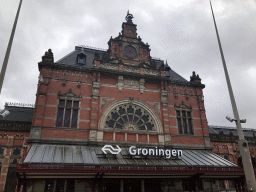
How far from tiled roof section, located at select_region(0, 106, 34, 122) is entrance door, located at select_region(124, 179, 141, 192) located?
12.2 m

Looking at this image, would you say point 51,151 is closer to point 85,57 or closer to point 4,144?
point 4,144

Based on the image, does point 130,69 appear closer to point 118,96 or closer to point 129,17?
point 118,96

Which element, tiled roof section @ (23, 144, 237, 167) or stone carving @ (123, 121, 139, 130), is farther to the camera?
stone carving @ (123, 121, 139, 130)

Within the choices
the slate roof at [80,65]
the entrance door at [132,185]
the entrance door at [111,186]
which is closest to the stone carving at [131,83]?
the slate roof at [80,65]

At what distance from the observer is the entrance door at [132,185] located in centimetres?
1784

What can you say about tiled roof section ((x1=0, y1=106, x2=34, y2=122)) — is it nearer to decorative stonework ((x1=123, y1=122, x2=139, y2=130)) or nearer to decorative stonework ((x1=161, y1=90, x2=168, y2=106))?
decorative stonework ((x1=123, y1=122, x2=139, y2=130))

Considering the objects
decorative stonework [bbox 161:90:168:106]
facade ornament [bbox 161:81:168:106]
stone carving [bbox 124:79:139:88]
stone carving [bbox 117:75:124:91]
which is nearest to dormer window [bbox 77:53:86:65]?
stone carving [bbox 117:75:124:91]

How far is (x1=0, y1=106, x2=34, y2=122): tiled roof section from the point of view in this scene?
72.4 ft

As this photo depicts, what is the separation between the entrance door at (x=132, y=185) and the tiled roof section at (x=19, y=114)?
1216cm

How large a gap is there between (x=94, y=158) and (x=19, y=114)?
11.6 metres

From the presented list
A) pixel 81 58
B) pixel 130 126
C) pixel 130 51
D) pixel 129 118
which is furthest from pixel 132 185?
pixel 130 51

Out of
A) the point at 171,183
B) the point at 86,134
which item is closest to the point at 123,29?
the point at 86,134

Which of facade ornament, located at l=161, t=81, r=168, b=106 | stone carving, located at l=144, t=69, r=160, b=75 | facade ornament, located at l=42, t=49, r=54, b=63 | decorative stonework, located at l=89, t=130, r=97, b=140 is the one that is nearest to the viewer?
decorative stonework, located at l=89, t=130, r=97, b=140

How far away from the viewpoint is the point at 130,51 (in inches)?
963
